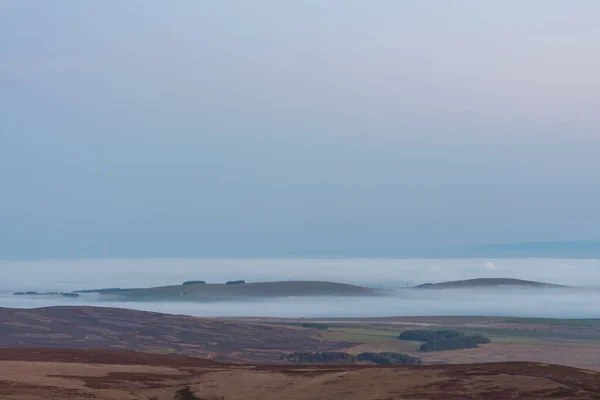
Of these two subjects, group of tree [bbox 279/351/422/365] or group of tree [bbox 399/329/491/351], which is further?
group of tree [bbox 399/329/491/351]

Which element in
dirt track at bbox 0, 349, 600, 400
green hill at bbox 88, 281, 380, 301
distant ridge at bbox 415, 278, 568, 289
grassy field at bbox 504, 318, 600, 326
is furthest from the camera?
distant ridge at bbox 415, 278, 568, 289

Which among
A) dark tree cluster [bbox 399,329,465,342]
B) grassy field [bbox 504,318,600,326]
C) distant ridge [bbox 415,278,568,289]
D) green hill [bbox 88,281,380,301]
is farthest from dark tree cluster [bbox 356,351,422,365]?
distant ridge [bbox 415,278,568,289]

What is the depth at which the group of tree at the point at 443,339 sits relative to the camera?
3007 inches

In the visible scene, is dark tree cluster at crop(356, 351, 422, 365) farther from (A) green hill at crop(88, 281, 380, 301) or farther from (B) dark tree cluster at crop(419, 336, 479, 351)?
(A) green hill at crop(88, 281, 380, 301)

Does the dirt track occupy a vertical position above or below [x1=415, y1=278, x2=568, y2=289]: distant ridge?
below

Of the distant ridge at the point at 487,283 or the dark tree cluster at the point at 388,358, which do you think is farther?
the distant ridge at the point at 487,283

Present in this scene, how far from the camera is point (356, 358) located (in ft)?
217

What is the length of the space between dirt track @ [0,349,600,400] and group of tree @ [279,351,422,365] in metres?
25.2

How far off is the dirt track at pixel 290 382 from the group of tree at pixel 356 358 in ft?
82.7

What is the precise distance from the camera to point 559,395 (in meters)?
30.0

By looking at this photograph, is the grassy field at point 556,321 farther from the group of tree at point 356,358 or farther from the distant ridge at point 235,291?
the distant ridge at point 235,291

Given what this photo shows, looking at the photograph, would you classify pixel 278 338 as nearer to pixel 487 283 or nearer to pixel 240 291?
pixel 240 291

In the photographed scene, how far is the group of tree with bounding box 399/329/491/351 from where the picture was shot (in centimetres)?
7637

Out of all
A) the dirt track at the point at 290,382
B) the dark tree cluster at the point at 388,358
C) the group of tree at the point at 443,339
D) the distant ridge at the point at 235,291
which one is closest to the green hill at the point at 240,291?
the distant ridge at the point at 235,291
